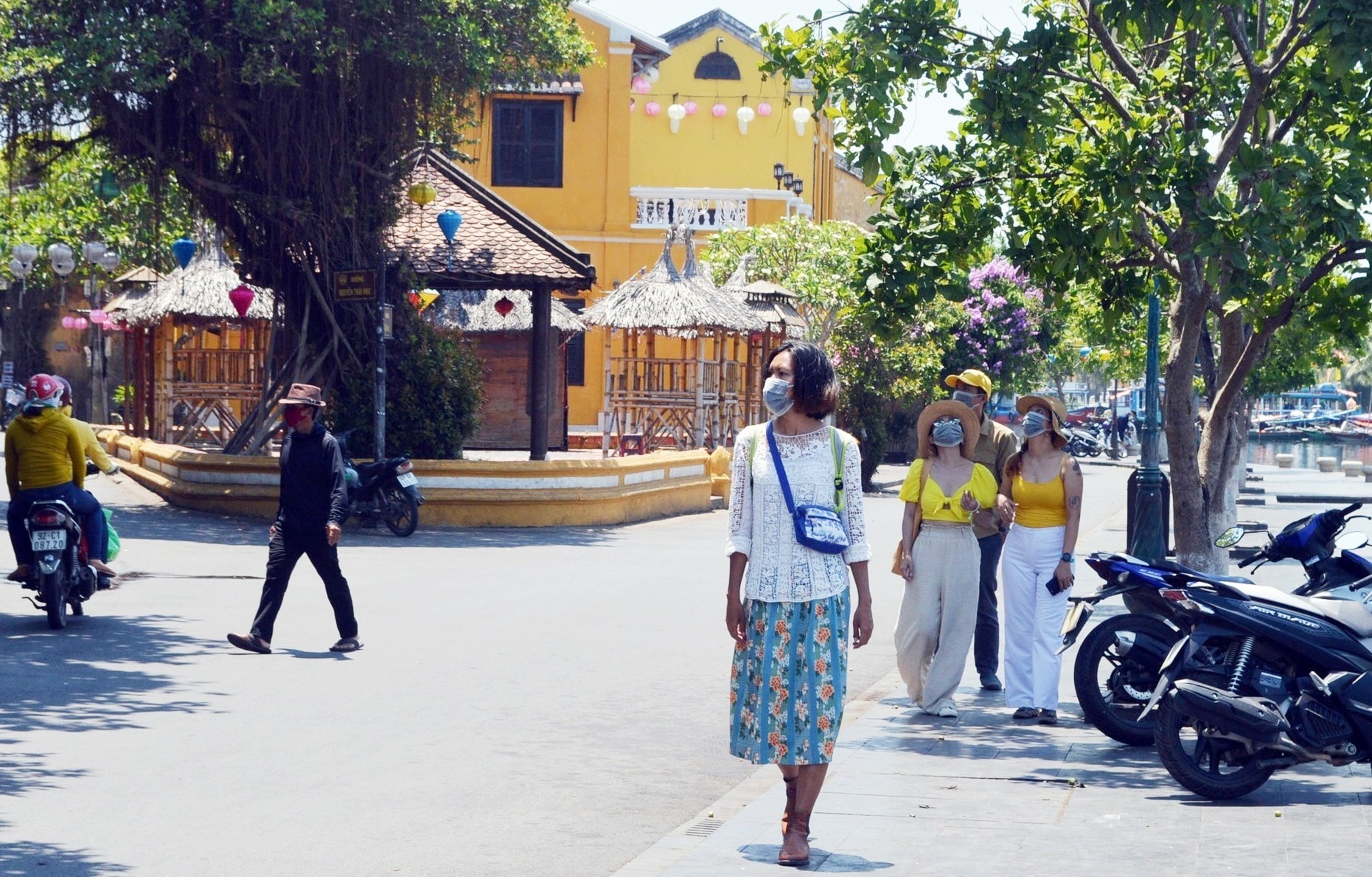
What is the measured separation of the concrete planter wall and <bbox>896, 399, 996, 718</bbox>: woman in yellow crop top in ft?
38.9

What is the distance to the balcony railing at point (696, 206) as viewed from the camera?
41.8 meters

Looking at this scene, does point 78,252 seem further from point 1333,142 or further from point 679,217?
point 1333,142

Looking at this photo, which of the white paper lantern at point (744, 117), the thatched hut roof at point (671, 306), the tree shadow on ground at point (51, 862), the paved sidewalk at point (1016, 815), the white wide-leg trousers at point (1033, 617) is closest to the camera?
the tree shadow on ground at point (51, 862)

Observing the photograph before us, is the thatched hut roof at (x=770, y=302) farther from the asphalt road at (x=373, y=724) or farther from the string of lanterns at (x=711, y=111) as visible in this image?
the asphalt road at (x=373, y=724)

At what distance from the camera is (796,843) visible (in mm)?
6145

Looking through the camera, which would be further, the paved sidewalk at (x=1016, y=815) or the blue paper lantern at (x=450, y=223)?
the blue paper lantern at (x=450, y=223)

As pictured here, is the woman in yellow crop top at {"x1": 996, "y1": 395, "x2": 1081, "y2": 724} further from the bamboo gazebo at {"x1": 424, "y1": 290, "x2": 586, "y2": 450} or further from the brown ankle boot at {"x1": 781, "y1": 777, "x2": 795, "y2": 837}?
the bamboo gazebo at {"x1": 424, "y1": 290, "x2": 586, "y2": 450}

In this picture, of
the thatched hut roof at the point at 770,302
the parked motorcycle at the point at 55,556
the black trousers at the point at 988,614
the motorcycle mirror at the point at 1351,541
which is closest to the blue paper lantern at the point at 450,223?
the thatched hut roof at the point at 770,302

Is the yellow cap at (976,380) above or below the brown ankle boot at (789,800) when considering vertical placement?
above

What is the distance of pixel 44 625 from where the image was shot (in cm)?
1188

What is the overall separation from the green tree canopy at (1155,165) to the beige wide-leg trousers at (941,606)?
6.34 ft

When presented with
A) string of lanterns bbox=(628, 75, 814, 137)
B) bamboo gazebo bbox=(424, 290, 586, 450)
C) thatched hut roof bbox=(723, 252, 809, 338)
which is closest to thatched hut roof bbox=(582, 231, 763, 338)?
thatched hut roof bbox=(723, 252, 809, 338)

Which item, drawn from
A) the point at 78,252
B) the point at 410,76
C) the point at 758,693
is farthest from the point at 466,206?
the point at 758,693

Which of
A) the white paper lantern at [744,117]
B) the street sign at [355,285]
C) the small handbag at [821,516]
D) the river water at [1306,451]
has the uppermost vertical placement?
the white paper lantern at [744,117]
